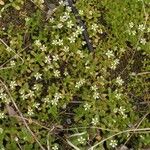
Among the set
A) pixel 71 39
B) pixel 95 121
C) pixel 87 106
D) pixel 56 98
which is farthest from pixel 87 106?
pixel 71 39

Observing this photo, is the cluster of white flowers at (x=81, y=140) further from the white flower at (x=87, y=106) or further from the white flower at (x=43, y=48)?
the white flower at (x=43, y=48)

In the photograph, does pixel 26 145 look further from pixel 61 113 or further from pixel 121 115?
pixel 121 115

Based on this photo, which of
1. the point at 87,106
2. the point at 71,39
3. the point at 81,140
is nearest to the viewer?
the point at 81,140

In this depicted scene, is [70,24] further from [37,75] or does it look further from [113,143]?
[113,143]

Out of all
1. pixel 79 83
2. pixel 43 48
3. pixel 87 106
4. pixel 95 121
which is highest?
pixel 43 48

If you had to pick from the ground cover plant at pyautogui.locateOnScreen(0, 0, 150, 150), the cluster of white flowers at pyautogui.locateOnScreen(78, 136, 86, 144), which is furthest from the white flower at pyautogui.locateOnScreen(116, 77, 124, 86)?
the cluster of white flowers at pyautogui.locateOnScreen(78, 136, 86, 144)

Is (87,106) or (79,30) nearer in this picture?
(87,106)

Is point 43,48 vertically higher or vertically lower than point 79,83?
higher

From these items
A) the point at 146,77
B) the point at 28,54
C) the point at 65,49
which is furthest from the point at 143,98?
the point at 28,54

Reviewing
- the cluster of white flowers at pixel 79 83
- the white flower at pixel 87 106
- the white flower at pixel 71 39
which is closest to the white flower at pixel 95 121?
the white flower at pixel 87 106
